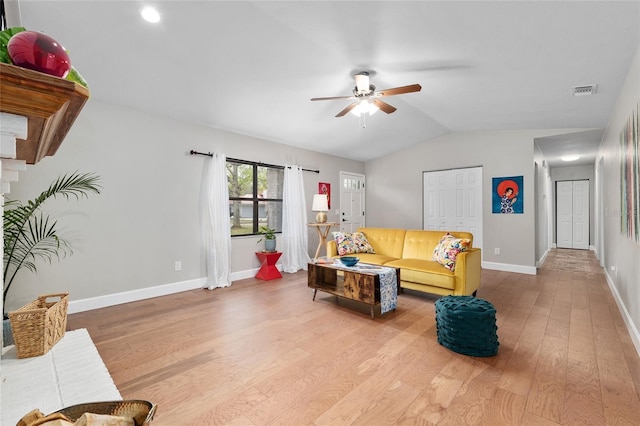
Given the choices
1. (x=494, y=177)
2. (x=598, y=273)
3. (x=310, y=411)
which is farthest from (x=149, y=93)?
(x=598, y=273)

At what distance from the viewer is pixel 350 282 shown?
3.28 meters

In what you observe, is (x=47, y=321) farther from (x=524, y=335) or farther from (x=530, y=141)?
(x=530, y=141)

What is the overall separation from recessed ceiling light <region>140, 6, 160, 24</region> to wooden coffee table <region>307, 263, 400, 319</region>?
2888 millimetres

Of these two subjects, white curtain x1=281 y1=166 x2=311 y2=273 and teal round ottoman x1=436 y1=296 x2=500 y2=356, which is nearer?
teal round ottoman x1=436 y1=296 x2=500 y2=356

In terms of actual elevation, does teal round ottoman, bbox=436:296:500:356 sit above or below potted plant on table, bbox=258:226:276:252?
below

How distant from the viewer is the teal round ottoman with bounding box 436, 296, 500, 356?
2.30 metres

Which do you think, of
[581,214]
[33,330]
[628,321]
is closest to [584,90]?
[628,321]

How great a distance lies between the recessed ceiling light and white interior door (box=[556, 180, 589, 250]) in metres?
10.2

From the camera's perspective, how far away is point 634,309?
8.48 feet

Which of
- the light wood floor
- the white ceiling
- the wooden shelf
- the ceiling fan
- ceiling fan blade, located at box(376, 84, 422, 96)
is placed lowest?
the light wood floor

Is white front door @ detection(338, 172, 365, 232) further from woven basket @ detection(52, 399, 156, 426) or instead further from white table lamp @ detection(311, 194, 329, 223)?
woven basket @ detection(52, 399, 156, 426)

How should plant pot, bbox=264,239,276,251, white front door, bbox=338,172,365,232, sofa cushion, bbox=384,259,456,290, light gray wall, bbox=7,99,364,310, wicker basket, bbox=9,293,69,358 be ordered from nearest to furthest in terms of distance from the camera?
wicker basket, bbox=9,293,69,358
light gray wall, bbox=7,99,364,310
sofa cushion, bbox=384,259,456,290
plant pot, bbox=264,239,276,251
white front door, bbox=338,172,365,232

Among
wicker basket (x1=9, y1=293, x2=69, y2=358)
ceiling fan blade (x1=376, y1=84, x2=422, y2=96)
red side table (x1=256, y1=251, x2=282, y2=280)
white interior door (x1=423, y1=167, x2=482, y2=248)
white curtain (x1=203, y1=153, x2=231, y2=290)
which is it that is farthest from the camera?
white interior door (x1=423, y1=167, x2=482, y2=248)

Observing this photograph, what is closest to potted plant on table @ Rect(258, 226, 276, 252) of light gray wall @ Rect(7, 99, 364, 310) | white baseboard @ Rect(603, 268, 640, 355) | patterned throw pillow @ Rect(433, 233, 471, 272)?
light gray wall @ Rect(7, 99, 364, 310)
